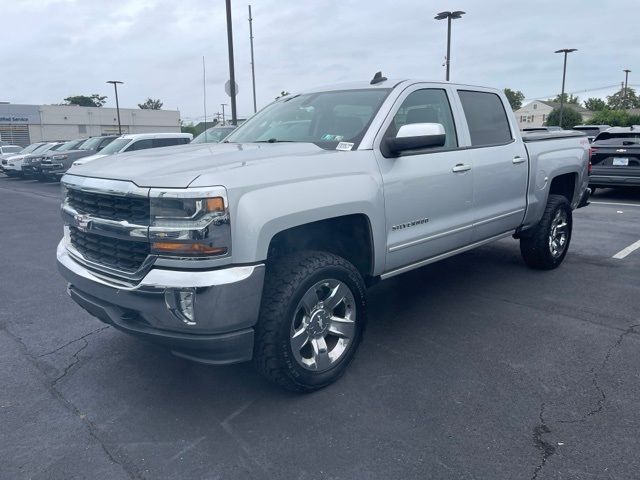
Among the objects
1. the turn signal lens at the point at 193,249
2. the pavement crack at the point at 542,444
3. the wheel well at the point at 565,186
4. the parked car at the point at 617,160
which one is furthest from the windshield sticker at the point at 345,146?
the parked car at the point at 617,160

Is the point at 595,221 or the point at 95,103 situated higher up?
the point at 95,103

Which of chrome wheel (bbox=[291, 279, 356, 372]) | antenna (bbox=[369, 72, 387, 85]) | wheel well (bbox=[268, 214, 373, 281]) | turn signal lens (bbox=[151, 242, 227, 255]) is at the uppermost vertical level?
antenna (bbox=[369, 72, 387, 85])

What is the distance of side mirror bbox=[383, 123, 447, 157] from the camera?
348cm

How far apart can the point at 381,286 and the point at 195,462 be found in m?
3.16

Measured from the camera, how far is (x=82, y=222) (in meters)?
3.23

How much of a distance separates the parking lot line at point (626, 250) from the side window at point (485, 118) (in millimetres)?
2614

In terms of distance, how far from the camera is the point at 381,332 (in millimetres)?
4215

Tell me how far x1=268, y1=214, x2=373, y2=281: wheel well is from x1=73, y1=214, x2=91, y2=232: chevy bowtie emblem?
112 cm

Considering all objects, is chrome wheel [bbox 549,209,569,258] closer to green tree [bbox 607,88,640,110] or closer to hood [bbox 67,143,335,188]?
hood [bbox 67,143,335,188]

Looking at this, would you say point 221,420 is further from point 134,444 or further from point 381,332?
point 381,332

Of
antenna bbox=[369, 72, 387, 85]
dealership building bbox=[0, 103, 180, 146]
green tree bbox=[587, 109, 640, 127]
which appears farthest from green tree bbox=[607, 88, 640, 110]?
antenna bbox=[369, 72, 387, 85]

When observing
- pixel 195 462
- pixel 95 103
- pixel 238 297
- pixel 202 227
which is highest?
pixel 95 103

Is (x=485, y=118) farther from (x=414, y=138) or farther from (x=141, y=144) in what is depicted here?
(x=141, y=144)

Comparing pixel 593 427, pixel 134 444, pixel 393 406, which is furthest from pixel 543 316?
pixel 134 444
